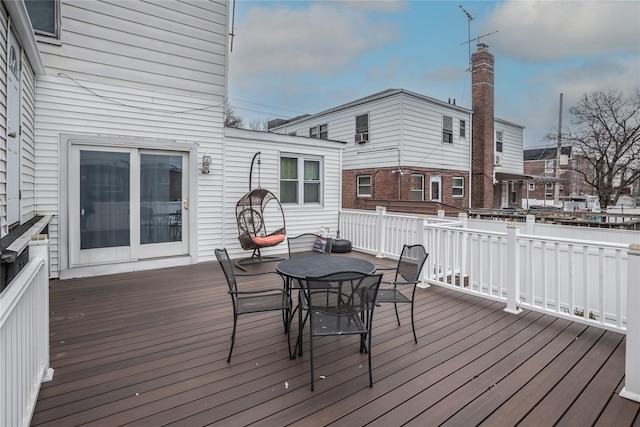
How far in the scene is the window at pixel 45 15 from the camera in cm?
488

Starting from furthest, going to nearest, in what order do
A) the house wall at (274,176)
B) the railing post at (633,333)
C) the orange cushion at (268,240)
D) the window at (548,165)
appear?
the window at (548,165), the house wall at (274,176), the orange cushion at (268,240), the railing post at (633,333)

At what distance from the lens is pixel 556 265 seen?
3.48 m

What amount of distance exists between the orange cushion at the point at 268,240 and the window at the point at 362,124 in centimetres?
810

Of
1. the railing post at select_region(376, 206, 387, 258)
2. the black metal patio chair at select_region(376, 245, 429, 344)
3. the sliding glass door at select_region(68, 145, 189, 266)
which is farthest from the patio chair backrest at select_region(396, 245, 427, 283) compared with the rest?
the sliding glass door at select_region(68, 145, 189, 266)

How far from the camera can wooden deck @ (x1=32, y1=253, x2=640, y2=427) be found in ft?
6.57

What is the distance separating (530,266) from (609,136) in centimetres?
1429

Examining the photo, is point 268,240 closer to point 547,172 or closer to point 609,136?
point 609,136

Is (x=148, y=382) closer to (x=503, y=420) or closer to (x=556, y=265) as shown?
(x=503, y=420)

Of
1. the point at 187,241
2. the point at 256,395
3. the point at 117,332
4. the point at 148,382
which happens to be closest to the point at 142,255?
the point at 187,241

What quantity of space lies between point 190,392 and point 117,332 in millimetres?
1439

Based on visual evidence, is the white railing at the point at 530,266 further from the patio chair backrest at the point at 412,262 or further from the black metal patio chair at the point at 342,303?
the black metal patio chair at the point at 342,303

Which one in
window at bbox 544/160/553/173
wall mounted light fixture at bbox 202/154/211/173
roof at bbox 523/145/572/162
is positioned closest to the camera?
wall mounted light fixture at bbox 202/154/211/173

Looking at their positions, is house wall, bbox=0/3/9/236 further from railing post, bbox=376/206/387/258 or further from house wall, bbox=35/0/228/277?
railing post, bbox=376/206/387/258

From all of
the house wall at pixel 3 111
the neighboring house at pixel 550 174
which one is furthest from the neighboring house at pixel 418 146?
the neighboring house at pixel 550 174
